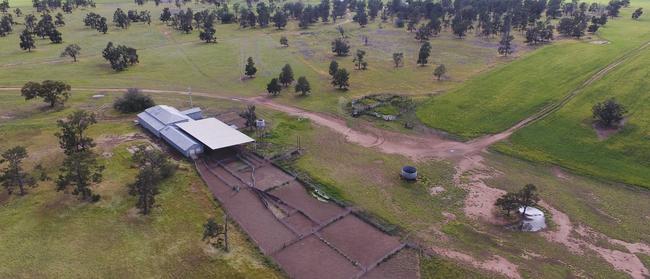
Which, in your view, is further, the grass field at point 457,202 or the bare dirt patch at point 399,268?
the grass field at point 457,202

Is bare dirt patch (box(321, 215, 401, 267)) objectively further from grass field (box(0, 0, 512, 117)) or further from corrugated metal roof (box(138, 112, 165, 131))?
grass field (box(0, 0, 512, 117))

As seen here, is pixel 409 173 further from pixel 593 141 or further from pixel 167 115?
pixel 167 115

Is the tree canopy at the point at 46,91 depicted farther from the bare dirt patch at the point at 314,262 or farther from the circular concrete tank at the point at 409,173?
the circular concrete tank at the point at 409,173

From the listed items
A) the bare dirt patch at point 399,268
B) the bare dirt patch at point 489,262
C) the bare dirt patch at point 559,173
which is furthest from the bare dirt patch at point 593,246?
the bare dirt patch at point 399,268

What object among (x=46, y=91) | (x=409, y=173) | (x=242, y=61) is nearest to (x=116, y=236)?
(x=409, y=173)

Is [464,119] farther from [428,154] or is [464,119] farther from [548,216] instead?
[548,216]

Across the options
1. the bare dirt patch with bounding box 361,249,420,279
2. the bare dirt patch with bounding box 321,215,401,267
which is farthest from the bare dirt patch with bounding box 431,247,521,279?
the bare dirt patch with bounding box 321,215,401,267
